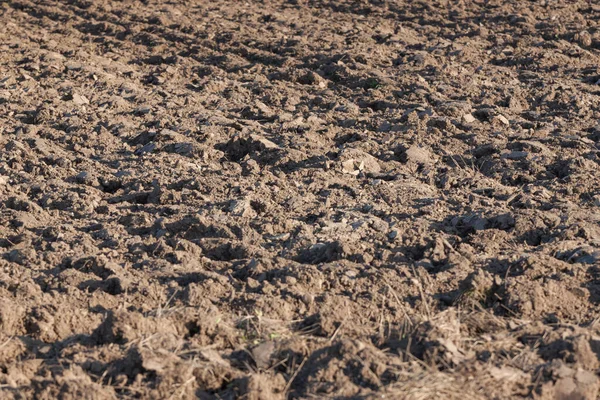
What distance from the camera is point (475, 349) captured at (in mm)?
3812

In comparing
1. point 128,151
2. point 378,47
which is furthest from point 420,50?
point 128,151

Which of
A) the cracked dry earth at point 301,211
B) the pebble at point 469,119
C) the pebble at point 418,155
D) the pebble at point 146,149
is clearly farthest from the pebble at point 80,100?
the pebble at point 469,119

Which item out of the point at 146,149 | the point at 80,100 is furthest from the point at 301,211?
the point at 80,100

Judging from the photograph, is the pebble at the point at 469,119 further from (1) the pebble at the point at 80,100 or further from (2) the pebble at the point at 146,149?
(1) the pebble at the point at 80,100

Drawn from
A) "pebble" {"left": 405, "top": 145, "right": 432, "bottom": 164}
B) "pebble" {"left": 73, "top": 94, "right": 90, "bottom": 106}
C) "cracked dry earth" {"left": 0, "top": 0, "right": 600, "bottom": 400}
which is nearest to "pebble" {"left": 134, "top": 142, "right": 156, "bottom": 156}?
"cracked dry earth" {"left": 0, "top": 0, "right": 600, "bottom": 400}

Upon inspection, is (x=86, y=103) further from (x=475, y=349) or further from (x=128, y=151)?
(x=475, y=349)

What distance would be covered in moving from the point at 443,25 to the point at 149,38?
318cm

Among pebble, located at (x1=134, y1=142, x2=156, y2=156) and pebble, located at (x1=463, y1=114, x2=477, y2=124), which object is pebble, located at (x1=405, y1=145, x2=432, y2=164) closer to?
pebble, located at (x1=463, y1=114, x2=477, y2=124)

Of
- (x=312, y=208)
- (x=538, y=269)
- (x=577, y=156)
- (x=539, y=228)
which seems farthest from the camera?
(x=577, y=156)

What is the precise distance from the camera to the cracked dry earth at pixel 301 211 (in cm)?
370

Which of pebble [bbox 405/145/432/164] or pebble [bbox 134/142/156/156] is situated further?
pebble [bbox 134/142/156/156]

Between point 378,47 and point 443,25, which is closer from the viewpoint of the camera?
point 378,47

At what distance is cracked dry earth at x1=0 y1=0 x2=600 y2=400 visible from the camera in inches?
146

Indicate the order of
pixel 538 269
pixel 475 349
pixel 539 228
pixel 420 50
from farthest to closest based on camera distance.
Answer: pixel 420 50 < pixel 539 228 < pixel 538 269 < pixel 475 349
